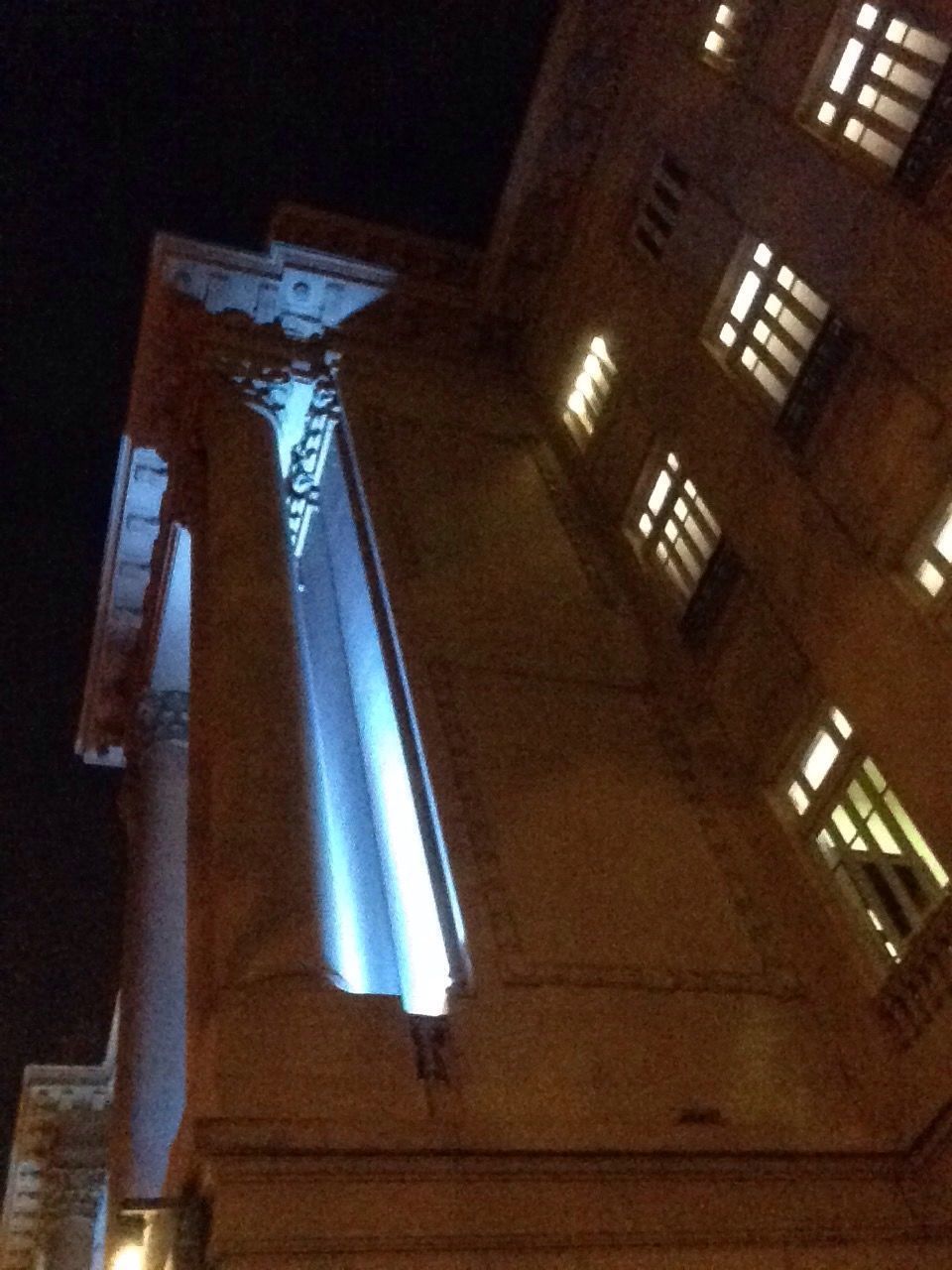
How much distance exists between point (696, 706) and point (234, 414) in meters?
8.60

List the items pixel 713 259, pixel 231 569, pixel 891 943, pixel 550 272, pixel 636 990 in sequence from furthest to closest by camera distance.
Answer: pixel 550 272 < pixel 713 259 < pixel 231 569 < pixel 891 943 < pixel 636 990

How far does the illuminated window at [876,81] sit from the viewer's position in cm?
1373

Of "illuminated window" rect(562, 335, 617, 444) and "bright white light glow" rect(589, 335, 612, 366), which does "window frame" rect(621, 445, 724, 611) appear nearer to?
"illuminated window" rect(562, 335, 617, 444)

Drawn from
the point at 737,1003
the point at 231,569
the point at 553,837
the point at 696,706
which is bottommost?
the point at 737,1003

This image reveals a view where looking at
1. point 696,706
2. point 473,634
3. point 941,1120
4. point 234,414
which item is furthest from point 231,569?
point 941,1120

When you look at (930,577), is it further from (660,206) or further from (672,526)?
(660,206)

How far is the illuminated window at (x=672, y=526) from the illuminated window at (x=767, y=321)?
1758mm

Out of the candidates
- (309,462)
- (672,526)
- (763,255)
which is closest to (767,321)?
(763,255)

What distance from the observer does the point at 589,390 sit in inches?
813

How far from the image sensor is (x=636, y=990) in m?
11.2

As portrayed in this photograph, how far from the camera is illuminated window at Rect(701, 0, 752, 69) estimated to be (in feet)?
56.7

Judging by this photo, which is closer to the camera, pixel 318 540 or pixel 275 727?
pixel 275 727

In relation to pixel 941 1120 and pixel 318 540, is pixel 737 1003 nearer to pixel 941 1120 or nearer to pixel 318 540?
pixel 941 1120

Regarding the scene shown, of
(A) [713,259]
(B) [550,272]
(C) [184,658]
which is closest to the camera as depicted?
(A) [713,259]
